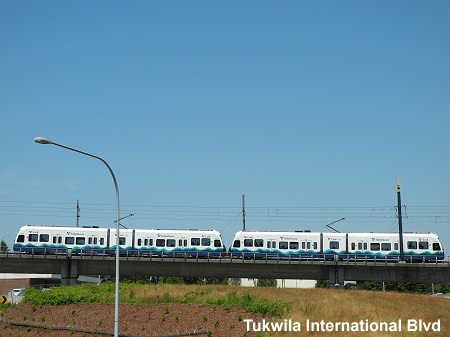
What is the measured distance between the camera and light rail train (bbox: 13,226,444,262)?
66.7 metres

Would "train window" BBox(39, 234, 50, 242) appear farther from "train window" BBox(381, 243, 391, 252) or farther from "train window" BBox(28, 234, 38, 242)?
"train window" BBox(381, 243, 391, 252)

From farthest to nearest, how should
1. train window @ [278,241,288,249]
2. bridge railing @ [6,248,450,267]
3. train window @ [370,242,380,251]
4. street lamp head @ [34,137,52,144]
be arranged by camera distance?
train window @ [278,241,288,249], train window @ [370,242,380,251], bridge railing @ [6,248,450,267], street lamp head @ [34,137,52,144]

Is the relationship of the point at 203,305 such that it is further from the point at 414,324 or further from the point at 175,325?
the point at 414,324

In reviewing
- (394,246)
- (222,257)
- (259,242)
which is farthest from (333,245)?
(222,257)

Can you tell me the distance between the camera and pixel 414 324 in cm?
3384

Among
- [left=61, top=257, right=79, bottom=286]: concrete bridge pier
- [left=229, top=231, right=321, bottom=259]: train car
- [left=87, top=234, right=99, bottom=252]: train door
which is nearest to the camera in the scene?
[left=229, top=231, right=321, bottom=259]: train car

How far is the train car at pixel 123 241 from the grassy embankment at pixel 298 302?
19.8 meters

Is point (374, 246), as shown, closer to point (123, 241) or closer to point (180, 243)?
point (180, 243)

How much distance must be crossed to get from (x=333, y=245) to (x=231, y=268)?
1204cm

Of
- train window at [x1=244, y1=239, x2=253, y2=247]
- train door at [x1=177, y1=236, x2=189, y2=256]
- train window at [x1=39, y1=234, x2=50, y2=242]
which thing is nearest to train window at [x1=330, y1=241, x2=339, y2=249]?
train window at [x1=244, y1=239, x2=253, y2=247]

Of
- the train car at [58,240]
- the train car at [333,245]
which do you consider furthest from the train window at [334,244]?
the train car at [58,240]

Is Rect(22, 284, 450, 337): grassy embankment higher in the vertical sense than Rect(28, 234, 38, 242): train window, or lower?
lower

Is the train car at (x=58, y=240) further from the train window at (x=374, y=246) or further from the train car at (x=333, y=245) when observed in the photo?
the train window at (x=374, y=246)

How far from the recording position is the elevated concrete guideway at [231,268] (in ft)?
214
